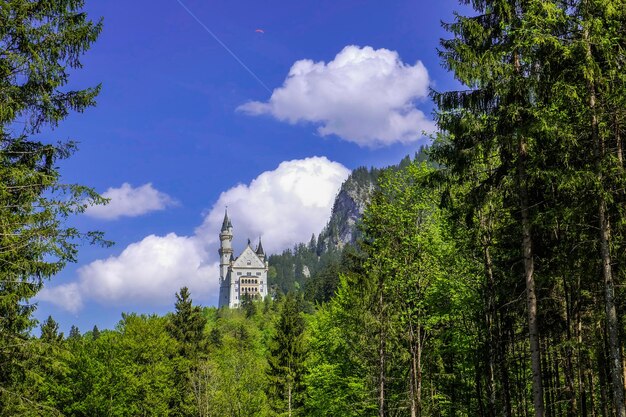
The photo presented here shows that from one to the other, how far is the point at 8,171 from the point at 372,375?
17225 millimetres

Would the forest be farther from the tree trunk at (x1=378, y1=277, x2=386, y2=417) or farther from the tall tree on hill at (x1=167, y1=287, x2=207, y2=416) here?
the tall tree on hill at (x1=167, y1=287, x2=207, y2=416)

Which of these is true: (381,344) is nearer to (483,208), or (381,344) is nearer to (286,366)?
(483,208)

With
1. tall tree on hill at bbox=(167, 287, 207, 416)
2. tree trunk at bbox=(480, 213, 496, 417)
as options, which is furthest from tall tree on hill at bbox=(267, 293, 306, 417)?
tree trunk at bbox=(480, 213, 496, 417)

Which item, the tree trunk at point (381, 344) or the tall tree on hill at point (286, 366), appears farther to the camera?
the tall tree on hill at point (286, 366)

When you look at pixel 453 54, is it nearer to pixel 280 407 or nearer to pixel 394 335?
pixel 394 335

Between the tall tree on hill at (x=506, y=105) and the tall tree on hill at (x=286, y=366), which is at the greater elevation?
the tall tree on hill at (x=506, y=105)

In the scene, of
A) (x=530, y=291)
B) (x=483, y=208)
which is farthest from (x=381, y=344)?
(x=530, y=291)

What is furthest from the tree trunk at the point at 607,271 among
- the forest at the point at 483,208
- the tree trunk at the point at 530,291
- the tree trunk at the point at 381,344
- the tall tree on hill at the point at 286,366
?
the tall tree on hill at the point at 286,366

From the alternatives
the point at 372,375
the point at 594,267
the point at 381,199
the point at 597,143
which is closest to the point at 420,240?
the point at 381,199

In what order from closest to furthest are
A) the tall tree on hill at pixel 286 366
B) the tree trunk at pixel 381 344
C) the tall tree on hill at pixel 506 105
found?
the tall tree on hill at pixel 506 105, the tree trunk at pixel 381 344, the tall tree on hill at pixel 286 366

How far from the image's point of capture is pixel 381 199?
23.7 metres

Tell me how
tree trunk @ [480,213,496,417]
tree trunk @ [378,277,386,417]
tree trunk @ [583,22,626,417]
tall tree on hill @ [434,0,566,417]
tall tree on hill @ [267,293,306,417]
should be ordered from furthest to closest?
tall tree on hill @ [267,293,306,417], tree trunk @ [378,277,386,417], tree trunk @ [480,213,496,417], tall tree on hill @ [434,0,566,417], tree trunk @ [583,22,626,417]

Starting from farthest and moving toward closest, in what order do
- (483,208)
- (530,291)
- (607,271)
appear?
1. (483,208)
2. (530,291)
3. (607,271)

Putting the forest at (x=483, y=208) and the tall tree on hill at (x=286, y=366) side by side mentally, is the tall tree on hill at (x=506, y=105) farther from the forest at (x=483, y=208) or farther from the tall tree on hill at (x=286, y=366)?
the tall tree on hill at (x=286, y=366)
